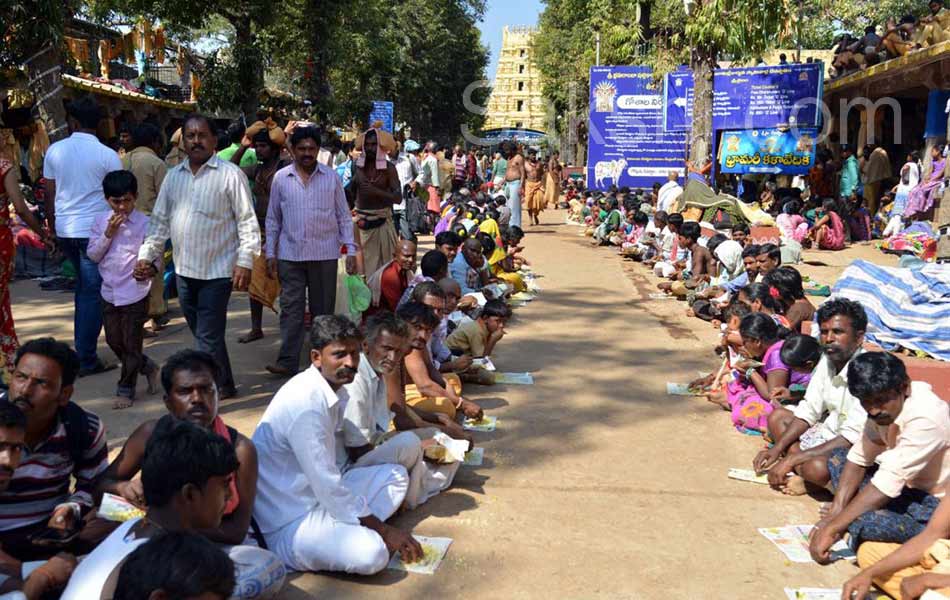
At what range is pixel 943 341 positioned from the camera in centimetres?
608

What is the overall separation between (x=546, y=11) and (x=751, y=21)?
29.5 m

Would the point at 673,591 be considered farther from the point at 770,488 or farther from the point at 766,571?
the point at 770,488

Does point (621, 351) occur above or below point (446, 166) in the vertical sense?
below

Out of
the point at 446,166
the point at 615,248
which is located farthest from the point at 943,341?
the point at 446,166

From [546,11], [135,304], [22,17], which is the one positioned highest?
[546,11]

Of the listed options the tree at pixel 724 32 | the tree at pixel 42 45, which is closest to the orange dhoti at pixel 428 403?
the tree at pixel 42 45

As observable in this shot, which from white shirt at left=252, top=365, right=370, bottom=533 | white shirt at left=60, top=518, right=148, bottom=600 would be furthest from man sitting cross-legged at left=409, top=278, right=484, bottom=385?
white shirt at left=60, top=518, right=148, bottom=600

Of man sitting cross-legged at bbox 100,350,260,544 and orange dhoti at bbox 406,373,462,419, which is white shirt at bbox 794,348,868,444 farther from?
man sitting cross-legged at bbox 100,350,260,544

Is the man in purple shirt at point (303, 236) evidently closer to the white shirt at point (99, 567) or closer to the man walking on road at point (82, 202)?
the man walking on road at point (82, 202)

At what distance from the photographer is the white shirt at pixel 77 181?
18.3 ft

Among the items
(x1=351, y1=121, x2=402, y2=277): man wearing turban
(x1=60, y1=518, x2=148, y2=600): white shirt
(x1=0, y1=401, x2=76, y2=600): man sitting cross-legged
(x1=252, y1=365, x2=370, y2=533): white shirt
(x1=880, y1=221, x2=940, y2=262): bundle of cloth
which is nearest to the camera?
(x1=60, y1=518, x2=148, y2=600): white shirt

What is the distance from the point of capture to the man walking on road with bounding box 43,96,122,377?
18.1 feet

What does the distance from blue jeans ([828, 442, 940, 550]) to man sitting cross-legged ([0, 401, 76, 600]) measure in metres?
2.89

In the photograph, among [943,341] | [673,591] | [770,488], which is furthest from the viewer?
[943,341]
